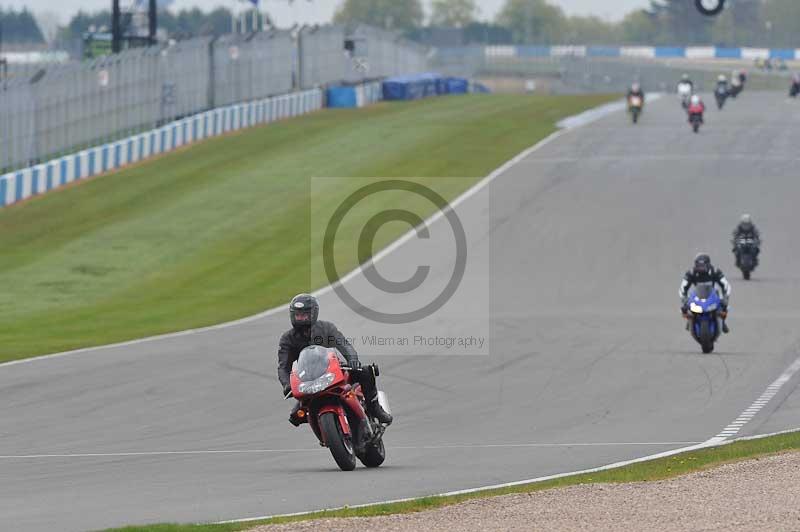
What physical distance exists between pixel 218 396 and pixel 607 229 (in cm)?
2135

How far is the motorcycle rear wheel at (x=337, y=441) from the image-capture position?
13.3m

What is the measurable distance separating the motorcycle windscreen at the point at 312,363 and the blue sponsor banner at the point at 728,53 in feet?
475

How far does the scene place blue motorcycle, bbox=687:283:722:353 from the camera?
2302 centimetres

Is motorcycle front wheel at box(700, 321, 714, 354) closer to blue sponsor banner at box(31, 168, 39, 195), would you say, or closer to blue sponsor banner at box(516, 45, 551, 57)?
blue sponsor banner at box(31, 168, 39, 195)

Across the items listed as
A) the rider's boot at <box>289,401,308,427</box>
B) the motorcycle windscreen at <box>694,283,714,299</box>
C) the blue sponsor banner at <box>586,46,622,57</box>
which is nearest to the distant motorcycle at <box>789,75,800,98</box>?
the motorcycle windscreen at <box>694,283,714,299</box>

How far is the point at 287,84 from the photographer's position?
7375 centimetres

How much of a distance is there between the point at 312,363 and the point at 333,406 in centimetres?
42

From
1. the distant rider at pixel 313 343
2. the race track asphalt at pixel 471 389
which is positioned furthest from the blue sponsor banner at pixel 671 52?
the distant rider at pixel 313 343

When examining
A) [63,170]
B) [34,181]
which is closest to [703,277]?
[34,181]

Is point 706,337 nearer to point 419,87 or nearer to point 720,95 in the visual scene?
point 720,95

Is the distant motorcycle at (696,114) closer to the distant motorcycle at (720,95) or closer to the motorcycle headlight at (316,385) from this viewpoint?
the distant motorcycle at (720,95)

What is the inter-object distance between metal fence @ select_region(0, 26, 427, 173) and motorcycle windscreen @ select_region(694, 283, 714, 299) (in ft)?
82.1

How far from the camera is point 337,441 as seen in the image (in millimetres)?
13367

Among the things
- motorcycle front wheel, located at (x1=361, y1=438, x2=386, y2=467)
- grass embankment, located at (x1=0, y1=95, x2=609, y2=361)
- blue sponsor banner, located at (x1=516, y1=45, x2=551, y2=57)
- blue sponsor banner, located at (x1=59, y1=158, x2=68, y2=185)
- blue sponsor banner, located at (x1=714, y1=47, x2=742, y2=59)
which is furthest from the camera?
blue sponsor banner, located at (x1=516, y1=45, x2=551, y2=57)
